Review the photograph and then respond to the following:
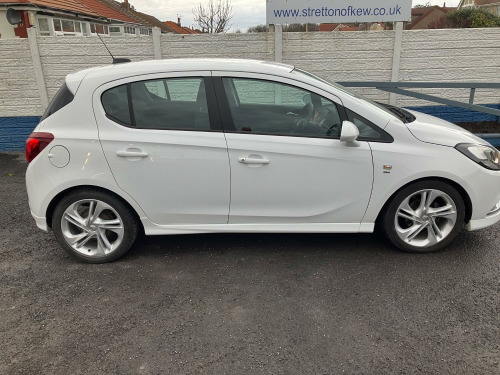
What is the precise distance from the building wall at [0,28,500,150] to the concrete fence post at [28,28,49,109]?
69mm

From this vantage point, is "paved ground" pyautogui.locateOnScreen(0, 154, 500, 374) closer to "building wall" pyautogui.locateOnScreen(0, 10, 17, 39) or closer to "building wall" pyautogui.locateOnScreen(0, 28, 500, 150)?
"building wall" pyautogui.locateOnScreen(0, 28, 500, 150)

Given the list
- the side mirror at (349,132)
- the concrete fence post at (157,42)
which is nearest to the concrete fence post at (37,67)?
the concrete fence post at (157,42)

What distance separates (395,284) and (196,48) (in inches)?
211

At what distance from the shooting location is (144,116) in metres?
3.26

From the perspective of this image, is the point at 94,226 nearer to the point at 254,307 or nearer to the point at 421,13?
the point at 254,307

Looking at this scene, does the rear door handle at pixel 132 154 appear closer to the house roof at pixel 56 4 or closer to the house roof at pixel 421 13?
the house roof at pixel 56 4

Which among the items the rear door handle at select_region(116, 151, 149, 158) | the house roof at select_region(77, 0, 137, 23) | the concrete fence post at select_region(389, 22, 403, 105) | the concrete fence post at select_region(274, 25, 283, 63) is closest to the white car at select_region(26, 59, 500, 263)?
the rear door handle at select_region(116, 151, 149, 158)

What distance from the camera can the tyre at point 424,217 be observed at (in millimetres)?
3305

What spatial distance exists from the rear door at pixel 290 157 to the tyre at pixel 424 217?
0.96ft

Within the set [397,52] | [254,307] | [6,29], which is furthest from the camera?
[6,29]

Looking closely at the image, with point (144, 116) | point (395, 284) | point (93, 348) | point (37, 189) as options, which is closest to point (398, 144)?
point (395, 284)

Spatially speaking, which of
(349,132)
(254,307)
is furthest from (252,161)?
(254,307)

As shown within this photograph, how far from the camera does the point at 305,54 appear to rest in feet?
23.0

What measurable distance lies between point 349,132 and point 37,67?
6.02m
